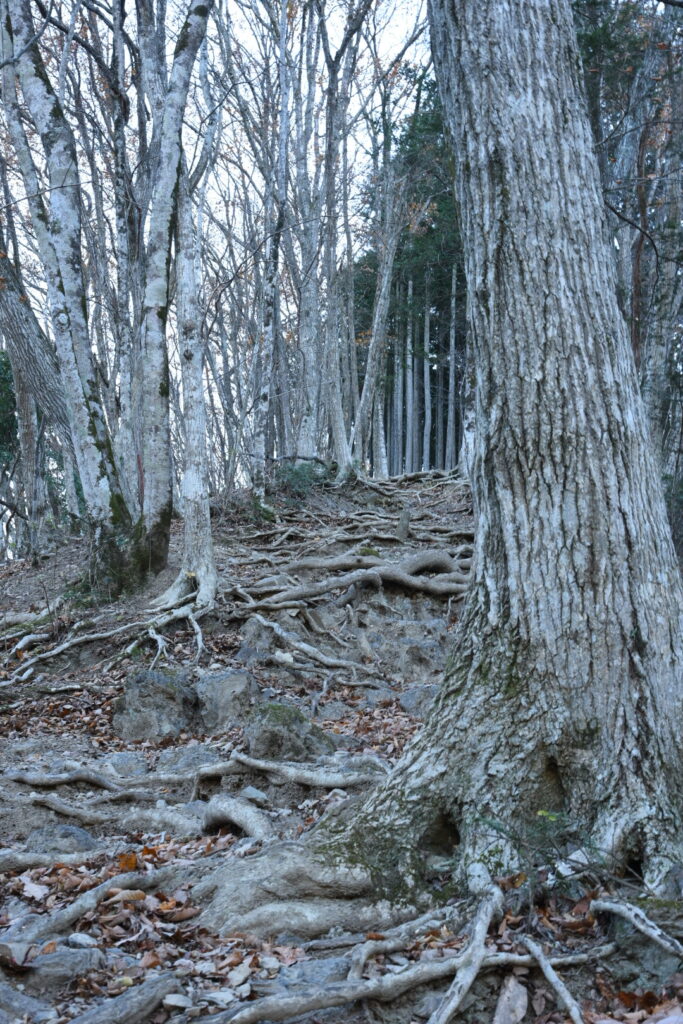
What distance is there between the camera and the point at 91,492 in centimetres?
894

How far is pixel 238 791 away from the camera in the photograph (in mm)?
5047

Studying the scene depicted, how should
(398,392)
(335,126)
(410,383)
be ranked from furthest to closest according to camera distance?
(398,392), (410,383), (335,126)

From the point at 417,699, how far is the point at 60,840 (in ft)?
11.3

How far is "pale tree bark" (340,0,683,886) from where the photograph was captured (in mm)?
3184

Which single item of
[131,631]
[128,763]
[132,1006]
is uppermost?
[131,631]

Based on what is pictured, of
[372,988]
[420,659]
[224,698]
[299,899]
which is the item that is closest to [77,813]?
[224,698]

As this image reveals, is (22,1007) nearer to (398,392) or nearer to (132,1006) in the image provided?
(132,1006)

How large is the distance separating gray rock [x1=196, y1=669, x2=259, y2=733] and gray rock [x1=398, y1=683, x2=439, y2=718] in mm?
1310

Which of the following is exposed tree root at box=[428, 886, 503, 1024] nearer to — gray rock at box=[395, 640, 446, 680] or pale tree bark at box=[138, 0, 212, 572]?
gray rock at box=[395, 640, 446, 680]

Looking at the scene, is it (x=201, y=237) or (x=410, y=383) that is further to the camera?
(x=410, y=383)

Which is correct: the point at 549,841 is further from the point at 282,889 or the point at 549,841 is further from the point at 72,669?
the point at 72,669

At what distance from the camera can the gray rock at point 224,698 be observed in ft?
22.1

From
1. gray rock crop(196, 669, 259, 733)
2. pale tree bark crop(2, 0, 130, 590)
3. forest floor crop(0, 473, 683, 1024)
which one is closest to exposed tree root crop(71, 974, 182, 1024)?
forest floor crop(0, 473, 683, 1024)

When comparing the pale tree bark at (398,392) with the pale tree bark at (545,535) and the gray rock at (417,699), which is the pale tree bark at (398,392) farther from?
the pale tree bark at (545,535)
